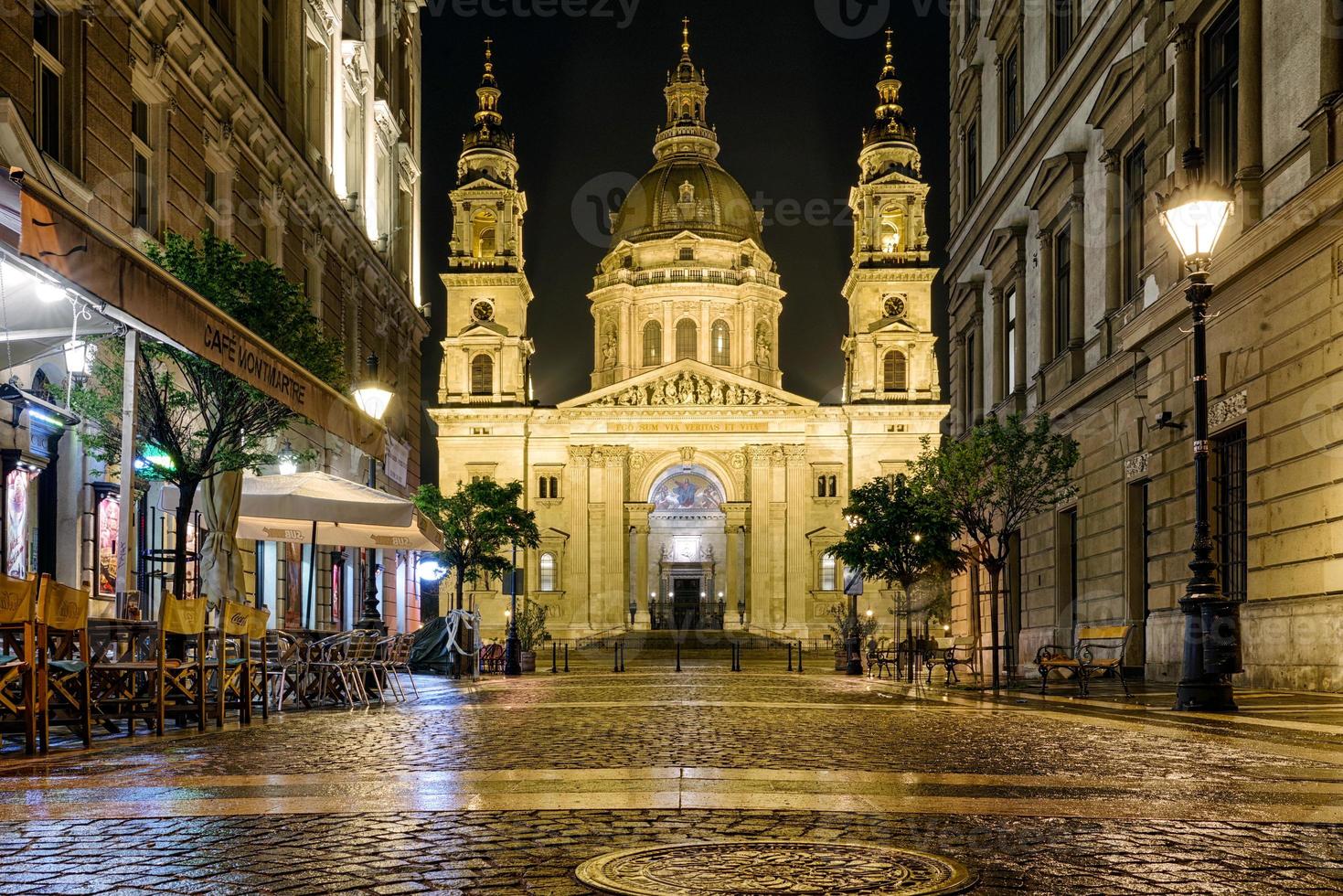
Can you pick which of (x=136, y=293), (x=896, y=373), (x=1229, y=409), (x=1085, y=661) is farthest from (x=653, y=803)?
(x=896, y=373)

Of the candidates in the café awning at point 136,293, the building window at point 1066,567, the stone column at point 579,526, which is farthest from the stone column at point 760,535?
the café awning at point 136,293

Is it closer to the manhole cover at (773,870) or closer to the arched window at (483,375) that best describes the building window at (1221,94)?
the manhole cover at (773,870)

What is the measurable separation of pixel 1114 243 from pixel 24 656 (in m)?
17.7

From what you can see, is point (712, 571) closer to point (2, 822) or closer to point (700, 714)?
point (700, 714)

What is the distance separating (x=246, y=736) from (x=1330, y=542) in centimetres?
1032

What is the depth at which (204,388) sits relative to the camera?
50.6 ft

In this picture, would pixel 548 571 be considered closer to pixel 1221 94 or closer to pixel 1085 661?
pixel 1085 661

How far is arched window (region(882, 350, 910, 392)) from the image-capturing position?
251 ft

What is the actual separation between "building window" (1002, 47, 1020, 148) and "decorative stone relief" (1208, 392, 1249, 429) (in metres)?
12.4

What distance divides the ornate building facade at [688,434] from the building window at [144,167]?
54710 mm

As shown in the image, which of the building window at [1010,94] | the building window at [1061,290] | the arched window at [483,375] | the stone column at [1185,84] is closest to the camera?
the stone column at [1185,84]

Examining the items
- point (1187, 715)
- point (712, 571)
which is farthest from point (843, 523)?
point (1187, 715)

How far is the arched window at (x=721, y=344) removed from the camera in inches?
3356

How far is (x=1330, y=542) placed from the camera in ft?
45.1
